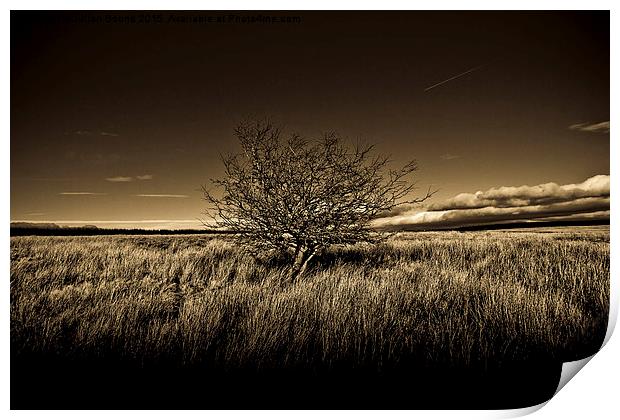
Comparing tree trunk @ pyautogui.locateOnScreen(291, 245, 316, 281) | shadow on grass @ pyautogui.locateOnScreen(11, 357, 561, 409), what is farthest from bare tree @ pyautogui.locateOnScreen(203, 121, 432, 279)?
shadow on grass @ pyautogui.locateOnScreen(11, 357, 561, 409)

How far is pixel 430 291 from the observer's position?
13.1ft

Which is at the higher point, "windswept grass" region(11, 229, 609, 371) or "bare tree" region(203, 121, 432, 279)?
"bare tree" region(203, 121, 432, 279)

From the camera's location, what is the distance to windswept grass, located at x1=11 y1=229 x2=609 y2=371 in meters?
3.39

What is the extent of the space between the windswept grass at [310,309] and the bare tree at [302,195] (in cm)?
30

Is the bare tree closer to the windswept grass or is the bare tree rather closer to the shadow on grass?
the windswept grass

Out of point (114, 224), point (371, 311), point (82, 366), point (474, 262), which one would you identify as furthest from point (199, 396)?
point (474, 262)

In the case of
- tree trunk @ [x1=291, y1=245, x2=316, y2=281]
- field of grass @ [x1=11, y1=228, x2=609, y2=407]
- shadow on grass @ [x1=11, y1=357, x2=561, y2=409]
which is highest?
tree trunk @ [x1=291, y1=245, x2=316, y2=281]

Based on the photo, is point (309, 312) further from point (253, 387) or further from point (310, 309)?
point (253, 387)

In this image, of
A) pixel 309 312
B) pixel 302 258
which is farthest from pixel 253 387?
→ pixel 302 258

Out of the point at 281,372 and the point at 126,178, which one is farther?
the point at 126,178

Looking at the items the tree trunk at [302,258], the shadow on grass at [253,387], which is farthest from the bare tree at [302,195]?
the shadow on grass at [253,387]

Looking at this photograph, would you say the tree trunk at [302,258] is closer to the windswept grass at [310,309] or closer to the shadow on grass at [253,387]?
the windswept grass at [310,309]

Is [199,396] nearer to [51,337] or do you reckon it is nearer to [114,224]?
[51,337]

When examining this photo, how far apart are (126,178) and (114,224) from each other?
42 cm
